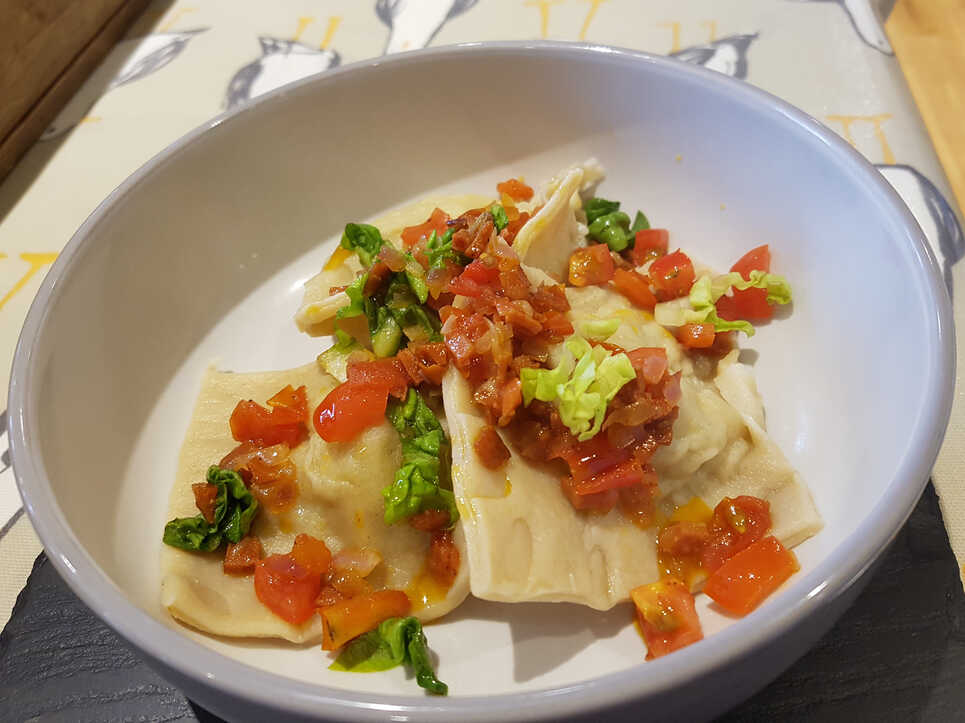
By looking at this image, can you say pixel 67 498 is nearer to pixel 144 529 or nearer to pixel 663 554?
pixel 144 529

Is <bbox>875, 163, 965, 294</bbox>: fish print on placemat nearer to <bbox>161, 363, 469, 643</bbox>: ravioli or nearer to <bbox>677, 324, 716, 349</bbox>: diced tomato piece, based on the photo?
<bbox>677, 324, 716, 349</bbox>: diced tomato piece

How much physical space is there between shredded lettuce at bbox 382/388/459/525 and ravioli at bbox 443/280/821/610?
13cm

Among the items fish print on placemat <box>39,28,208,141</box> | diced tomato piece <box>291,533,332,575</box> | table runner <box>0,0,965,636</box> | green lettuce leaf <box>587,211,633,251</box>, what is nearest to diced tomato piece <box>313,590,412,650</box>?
diced tomato piece <box>291,533,332,575</box>

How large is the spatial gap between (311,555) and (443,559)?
39 cm

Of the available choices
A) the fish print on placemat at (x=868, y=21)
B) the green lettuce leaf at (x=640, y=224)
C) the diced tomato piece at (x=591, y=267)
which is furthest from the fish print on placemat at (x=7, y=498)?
the fish print on placemat at (x=868, y=21)

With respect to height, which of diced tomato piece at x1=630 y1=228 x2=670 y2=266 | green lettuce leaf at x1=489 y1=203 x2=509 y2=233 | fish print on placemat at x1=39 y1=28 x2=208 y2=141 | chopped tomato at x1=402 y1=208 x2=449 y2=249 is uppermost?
fish print on placemat at x1=39 y1=28 x2=208 y2=141

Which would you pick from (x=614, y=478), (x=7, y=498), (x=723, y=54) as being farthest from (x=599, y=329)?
(x=723, y=54)

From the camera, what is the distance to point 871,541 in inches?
62.3

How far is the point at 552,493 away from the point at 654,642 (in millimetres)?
484

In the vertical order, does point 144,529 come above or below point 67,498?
below

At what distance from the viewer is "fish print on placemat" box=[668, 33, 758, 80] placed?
3.99 metres

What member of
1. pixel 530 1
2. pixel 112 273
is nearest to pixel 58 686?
pixel 112 273

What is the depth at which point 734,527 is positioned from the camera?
6.97ft

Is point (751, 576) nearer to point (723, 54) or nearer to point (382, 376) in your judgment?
point (382, 376)
